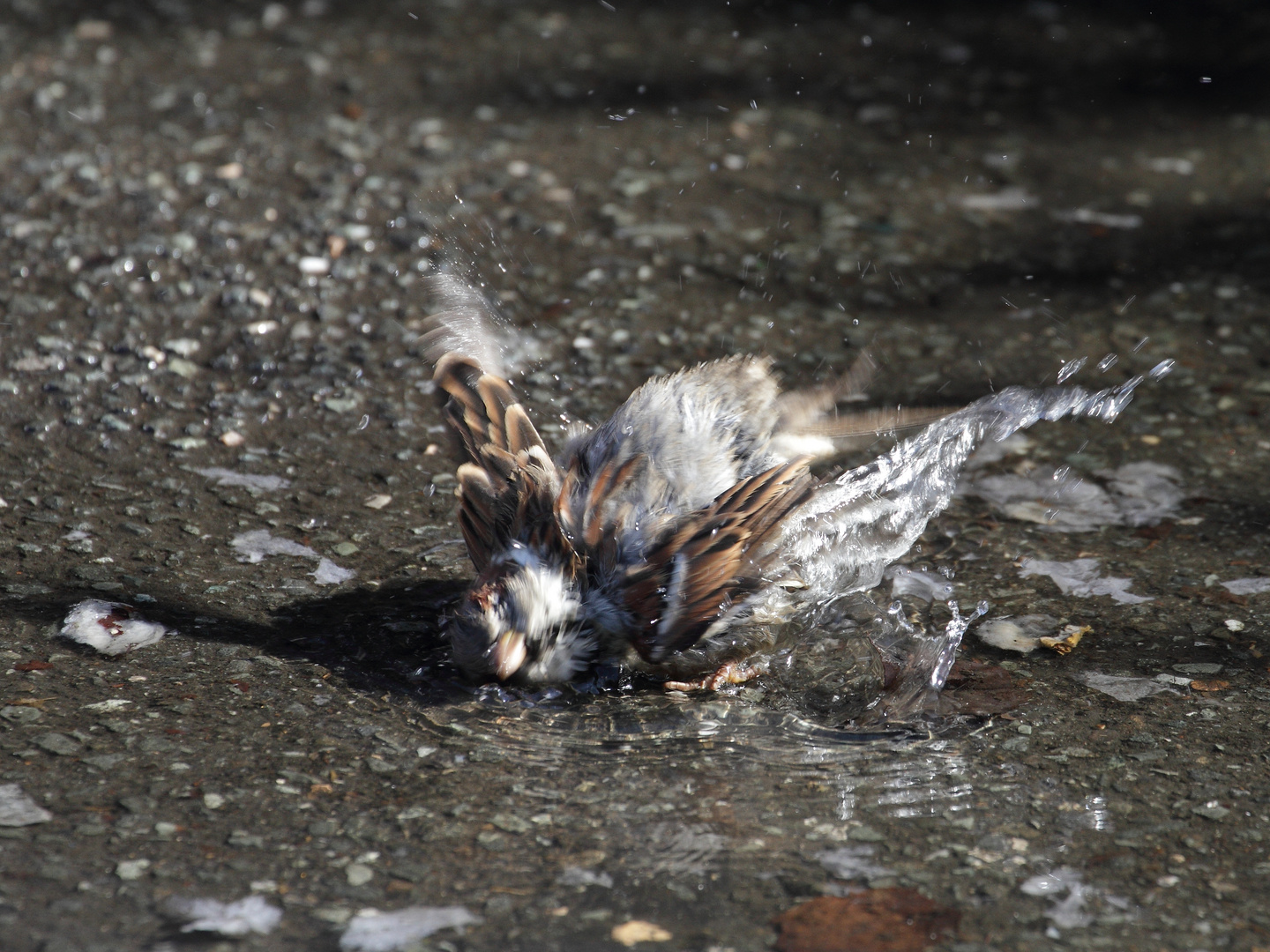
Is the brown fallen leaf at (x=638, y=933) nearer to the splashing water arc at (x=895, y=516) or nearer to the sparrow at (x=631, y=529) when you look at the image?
the sparrow at (x=631, y=529)

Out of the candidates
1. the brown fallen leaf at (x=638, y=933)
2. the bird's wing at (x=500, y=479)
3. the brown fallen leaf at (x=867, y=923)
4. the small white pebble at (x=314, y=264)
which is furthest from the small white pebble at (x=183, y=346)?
the brown fallen leaf at (x=867, y=923)

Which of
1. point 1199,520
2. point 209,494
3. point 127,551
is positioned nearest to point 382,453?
point 209,494

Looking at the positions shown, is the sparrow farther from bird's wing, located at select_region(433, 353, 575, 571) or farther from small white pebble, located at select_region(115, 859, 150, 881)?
small white pebble, located at select_region(115, 859, 150, 881)

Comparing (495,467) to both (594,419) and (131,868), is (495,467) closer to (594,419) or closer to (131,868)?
(594,419)

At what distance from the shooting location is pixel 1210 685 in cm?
323

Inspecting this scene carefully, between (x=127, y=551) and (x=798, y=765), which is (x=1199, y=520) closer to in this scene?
(x=798, y=765)

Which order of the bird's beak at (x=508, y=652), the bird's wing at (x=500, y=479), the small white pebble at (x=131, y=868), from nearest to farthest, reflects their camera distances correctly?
the small white pebble at (x=131, y=868)
the bird's beak at (x=508, y=652)
the bird's wing at (x=500, y=479)

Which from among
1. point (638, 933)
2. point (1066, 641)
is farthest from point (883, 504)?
point (638, 933)

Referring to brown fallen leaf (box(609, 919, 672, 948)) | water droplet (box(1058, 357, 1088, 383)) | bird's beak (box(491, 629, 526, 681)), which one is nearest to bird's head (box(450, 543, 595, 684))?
bird's beak (box(491, 629, 526, 681))

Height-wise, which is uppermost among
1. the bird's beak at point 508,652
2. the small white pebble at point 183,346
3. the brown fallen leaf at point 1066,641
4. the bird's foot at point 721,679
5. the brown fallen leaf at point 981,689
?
the small white pebble at point 183,346

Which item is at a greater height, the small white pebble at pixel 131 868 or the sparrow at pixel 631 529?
the sparrow at pixel 631 529

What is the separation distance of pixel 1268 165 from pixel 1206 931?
5.22 metres

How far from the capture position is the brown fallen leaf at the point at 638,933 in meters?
2.31

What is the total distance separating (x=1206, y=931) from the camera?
2357 mm
